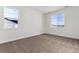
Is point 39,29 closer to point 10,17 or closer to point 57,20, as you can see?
point 57,20

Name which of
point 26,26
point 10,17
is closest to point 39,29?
point 26,26

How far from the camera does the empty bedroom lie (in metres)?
1.74

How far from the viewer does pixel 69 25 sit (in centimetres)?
A: 185

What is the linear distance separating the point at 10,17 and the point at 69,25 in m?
1.14

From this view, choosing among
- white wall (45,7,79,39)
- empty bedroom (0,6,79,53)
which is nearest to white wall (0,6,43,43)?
empty bedroom (0,6,79,53)

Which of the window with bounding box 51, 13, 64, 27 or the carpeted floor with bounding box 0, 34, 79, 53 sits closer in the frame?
the carpeted floor with bounding box 0, 34, 79, 53

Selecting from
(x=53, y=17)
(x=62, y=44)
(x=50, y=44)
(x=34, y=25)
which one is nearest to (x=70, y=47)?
(x=62, y=44)

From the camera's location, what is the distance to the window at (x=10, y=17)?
5.67 ft

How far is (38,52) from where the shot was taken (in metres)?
1.77

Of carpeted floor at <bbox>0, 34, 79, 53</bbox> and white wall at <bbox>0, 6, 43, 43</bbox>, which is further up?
white wall at <bbox>0, 6, 43, 43</bbox>

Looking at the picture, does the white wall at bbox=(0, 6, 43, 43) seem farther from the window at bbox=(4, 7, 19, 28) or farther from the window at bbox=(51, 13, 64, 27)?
the window at bbox=(51, 13, 64, 27)

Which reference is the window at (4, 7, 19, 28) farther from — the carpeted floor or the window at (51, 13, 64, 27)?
the window at (51, 13, 64, 27)

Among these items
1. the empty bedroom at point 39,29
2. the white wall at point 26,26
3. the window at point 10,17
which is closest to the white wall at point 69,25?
the empty bedroom at point 39,29

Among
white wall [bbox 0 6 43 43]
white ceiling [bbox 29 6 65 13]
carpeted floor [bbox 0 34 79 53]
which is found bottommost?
carpeted floor [bbox 0 34 79 53]
